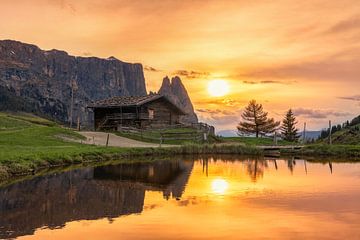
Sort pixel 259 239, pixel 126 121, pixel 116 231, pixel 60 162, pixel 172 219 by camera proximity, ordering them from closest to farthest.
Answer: pixel 259 239 < pixel 116 231 < pixel 172 219 < pixel 60 162 < pixel 126 121

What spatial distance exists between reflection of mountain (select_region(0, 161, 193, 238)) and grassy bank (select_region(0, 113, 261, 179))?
111 inches

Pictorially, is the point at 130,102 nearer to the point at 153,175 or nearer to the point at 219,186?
the point at 153,175

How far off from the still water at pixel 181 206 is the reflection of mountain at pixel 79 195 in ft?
0.11

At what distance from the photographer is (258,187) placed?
78.6 ft

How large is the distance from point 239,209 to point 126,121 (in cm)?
6071

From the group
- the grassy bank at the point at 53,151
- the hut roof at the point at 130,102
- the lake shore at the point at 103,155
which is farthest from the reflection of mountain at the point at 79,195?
the hut roof at the point at 130,102

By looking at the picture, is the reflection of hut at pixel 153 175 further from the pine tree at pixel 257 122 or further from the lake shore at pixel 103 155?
the pine tree at pixel 257 122

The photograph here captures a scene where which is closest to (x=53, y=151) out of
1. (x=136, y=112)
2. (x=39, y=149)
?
(x=39, y=149)

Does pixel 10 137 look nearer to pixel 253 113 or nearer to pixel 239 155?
pixel 239 155

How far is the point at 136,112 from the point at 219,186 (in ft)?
172

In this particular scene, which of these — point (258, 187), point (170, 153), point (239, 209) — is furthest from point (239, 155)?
point (239, 209)

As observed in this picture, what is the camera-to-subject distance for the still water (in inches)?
554

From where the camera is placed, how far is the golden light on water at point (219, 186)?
74.2ft

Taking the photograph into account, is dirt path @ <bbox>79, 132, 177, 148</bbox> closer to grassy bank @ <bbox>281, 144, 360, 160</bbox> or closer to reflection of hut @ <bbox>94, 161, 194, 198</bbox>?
grassy bank @ <bbox>281, 144, 360, 160</bbox>
